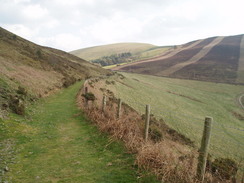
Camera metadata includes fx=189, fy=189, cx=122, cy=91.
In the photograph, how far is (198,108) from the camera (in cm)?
3978

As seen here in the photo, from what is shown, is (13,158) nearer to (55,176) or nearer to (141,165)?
(55,176)

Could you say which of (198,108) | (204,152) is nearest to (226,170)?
(204,152)

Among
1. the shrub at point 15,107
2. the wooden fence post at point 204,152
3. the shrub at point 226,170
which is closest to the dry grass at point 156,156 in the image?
the wooden fence post at point 204,152

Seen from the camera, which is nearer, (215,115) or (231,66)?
(215,115)

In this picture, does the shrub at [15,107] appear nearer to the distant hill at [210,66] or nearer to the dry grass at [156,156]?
the dry grass at [156,156]

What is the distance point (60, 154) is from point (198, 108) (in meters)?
36.6

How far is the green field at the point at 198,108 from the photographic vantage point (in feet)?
67.6

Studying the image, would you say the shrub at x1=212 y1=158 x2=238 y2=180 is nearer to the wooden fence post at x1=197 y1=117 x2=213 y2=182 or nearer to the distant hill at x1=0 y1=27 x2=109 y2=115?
the wooden fence post at x1=197 y1=117 x2=213 y2=182

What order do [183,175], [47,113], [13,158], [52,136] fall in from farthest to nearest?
[47,113] < [52,136] < [13,158] < [183,175]

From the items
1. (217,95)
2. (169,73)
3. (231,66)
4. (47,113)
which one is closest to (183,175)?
(47,113)

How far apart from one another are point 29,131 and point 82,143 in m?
3.54

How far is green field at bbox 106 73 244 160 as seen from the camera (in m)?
20.6

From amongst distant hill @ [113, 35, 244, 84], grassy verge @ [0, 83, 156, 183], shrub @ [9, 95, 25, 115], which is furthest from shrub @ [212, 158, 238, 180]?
distant hill @ [113, 35, 244, 84]

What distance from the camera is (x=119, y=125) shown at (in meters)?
9.99
